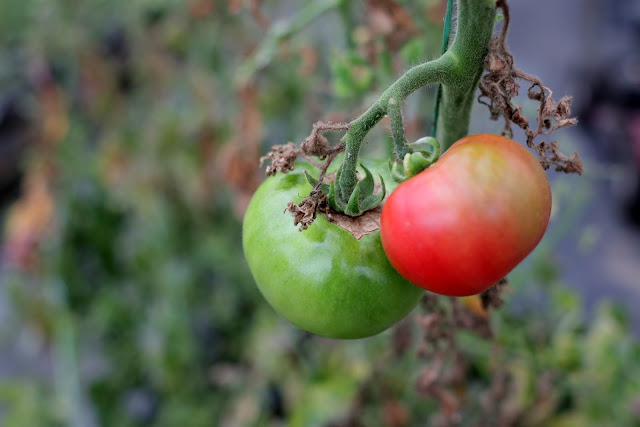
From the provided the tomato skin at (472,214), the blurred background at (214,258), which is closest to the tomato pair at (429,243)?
the tomato skin at (472,214)

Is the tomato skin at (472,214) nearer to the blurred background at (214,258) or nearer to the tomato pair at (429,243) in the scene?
the tomato pair at (429,243)

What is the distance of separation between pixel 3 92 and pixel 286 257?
113 inches

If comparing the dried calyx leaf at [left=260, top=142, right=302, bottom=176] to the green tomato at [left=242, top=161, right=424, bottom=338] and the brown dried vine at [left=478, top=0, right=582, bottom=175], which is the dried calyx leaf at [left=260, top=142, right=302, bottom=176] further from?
the brown dried vine at [left=478, top=0, right=582, bottom=175]

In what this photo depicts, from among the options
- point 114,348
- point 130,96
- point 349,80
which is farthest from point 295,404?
point 130,96

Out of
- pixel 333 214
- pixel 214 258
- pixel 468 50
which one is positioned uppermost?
pixel 468 50

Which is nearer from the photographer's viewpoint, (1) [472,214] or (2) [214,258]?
(1) [472,214]

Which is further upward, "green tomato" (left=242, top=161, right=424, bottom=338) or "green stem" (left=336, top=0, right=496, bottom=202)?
"green stem" (left=336, top=0, right=496, bottom=202)

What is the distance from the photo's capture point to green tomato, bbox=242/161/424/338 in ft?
1.61

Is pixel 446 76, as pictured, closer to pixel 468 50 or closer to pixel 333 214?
pixel 468 50

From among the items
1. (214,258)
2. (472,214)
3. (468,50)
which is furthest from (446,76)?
(214,258)

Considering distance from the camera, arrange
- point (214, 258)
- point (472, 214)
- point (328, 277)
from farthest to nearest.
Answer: point (214, 258) < point (328, 277) < point (472, 214)

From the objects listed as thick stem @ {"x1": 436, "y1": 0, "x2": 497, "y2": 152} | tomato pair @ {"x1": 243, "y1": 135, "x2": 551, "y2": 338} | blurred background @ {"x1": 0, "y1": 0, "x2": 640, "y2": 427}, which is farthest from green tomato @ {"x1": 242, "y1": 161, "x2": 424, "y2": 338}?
blurred background @ {"x1": 0, "y1": 0, "x2": 640, "y2": 427}

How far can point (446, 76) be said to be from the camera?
44 cm

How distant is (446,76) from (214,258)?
1.48m
